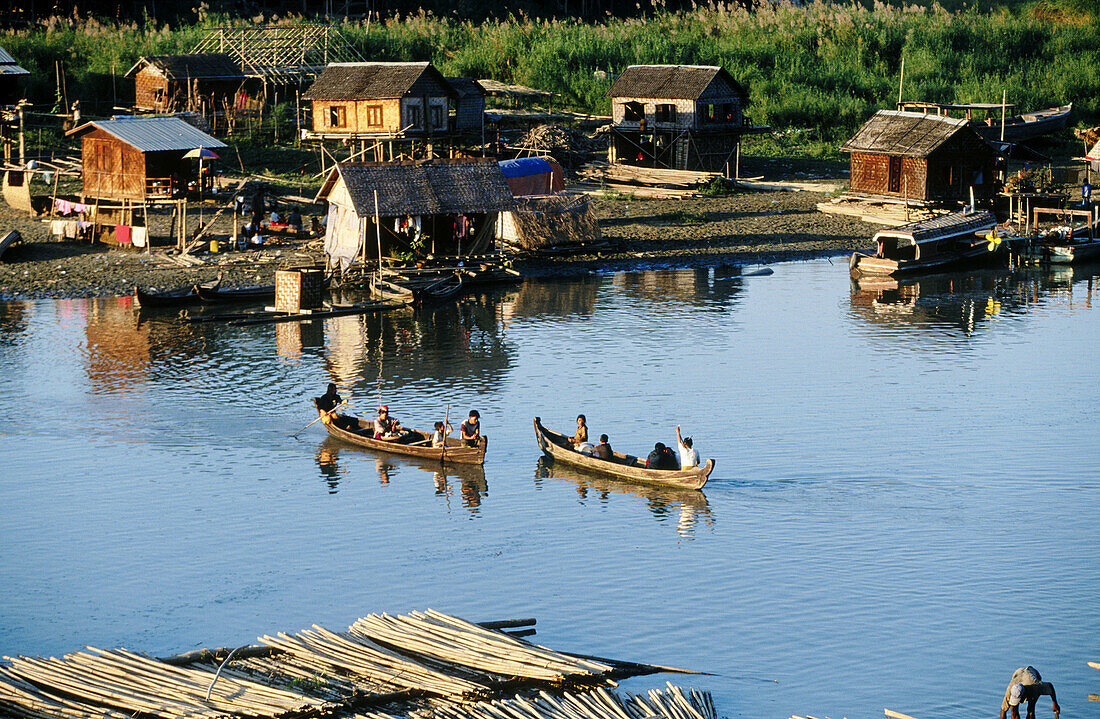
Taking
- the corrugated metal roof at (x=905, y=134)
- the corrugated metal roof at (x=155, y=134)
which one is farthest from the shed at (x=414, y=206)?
the corrugated metal roof at (x=905, y=134)

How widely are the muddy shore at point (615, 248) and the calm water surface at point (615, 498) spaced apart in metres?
3.79

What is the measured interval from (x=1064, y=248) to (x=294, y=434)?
3398 centimetres

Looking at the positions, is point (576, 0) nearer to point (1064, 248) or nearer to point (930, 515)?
point (1064, 248)

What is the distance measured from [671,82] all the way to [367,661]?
162 ft

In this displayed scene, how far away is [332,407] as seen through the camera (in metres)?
29.7

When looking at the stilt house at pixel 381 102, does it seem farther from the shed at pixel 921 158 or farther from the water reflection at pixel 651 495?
the water reflection at pixel 651 495

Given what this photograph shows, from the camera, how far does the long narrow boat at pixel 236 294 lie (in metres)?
42.4

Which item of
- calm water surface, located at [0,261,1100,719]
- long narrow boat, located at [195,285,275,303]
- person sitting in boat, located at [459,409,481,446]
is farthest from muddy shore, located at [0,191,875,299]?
person sitting in boat, located at [459,409,481,446]

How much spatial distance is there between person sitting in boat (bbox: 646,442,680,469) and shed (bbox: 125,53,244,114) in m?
44.2

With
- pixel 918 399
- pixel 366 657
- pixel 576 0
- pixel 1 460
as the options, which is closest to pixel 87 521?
pixel 1 460

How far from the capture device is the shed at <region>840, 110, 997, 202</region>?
5397cm

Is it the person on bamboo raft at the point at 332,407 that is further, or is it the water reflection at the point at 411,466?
the person on bamboo raft at the point at 332,407

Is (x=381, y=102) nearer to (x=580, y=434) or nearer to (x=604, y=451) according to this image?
(x=580, y=434)

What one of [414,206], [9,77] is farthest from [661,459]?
[9,77]
